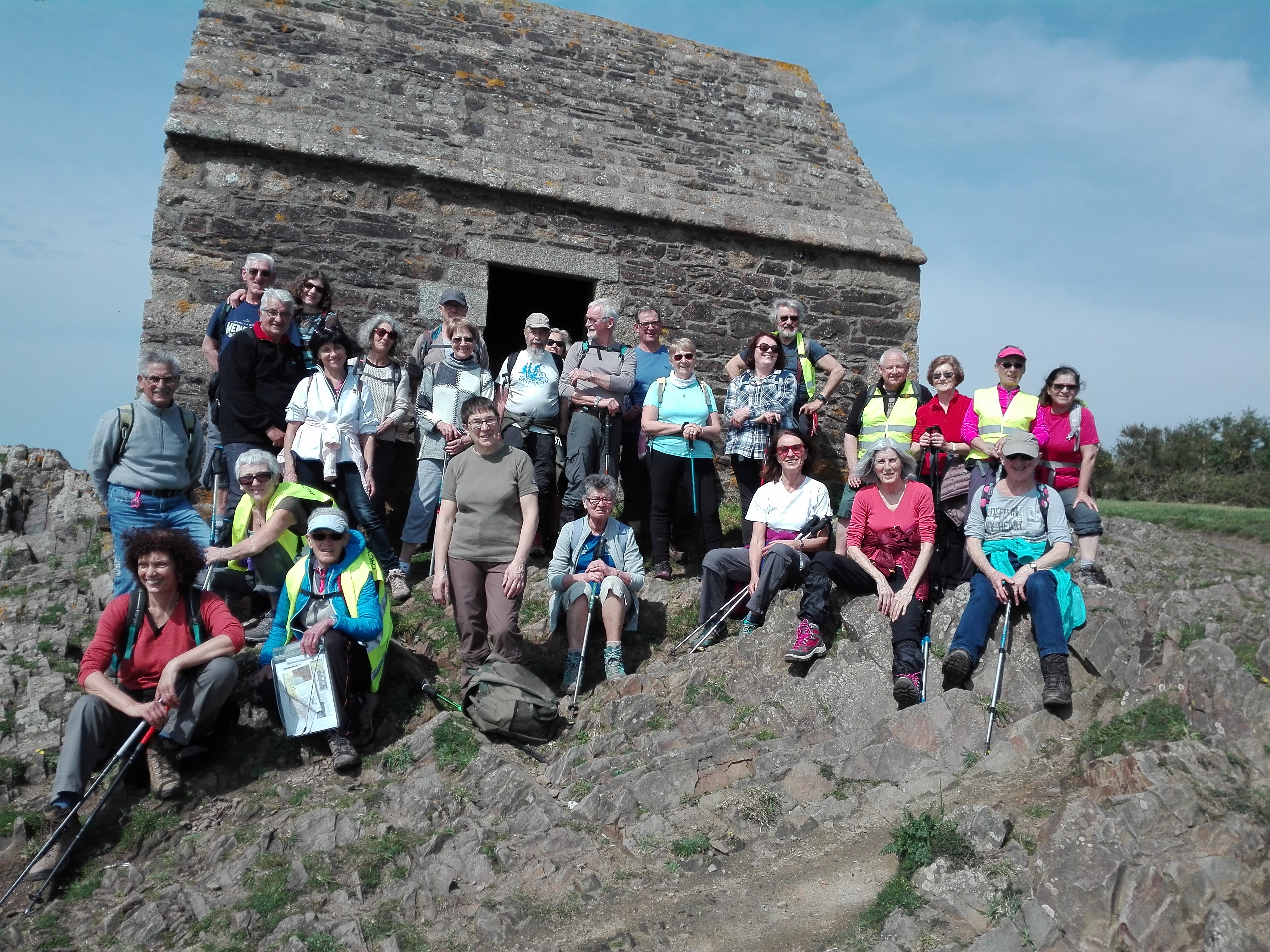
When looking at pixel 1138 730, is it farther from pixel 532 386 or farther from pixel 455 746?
pixel 532 386

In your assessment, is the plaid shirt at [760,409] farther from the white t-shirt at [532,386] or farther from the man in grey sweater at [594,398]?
the white t-shirt at [532,386]

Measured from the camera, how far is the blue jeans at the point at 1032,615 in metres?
5.58

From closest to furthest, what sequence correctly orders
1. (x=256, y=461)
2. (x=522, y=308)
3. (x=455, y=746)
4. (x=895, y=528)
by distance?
(x=455, y=746), (x=895, y=528), (x=256, y=461), (x=522, y=308)

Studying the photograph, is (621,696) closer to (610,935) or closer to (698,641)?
(698,641)

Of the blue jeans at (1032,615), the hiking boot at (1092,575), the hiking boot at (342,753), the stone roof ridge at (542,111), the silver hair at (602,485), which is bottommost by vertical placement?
the hiking boot at (342,753)

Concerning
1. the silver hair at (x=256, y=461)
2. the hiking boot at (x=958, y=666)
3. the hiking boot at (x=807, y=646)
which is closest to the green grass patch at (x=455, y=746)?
the hiking boot at (x=807, y=646)

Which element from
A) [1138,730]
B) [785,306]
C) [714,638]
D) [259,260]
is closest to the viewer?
[1138,730]

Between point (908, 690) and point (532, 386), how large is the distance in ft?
12.4

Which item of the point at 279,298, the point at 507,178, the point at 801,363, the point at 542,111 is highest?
the point at 542,111

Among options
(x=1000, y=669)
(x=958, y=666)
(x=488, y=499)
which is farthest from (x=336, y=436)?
(x=1000, y=669)

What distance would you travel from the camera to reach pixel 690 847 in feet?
→ 16.1

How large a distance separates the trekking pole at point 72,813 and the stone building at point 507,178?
4.13 m

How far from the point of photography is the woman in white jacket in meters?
7.24

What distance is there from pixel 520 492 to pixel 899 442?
9.26ft
